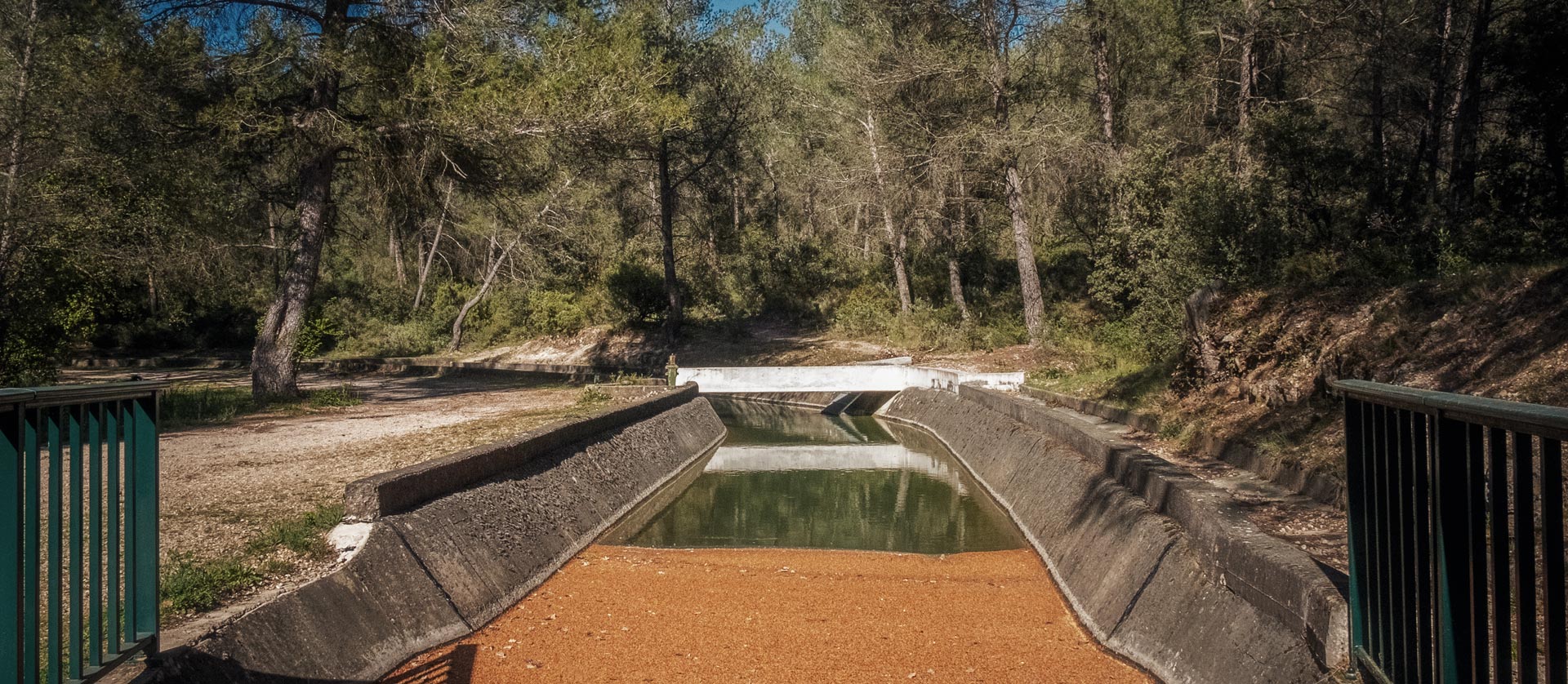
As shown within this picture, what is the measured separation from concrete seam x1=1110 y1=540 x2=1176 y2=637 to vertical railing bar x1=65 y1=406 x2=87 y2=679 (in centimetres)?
584

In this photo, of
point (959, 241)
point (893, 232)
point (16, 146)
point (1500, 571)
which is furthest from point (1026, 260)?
point (1500, 571)

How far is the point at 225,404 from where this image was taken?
725 inches

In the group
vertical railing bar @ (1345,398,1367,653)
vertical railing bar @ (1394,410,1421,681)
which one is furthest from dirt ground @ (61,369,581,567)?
vertical railing bar @ (1394,410,1421,681)

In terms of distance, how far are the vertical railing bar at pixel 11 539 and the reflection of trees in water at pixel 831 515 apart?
8.84m

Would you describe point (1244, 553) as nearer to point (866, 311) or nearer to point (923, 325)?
point (923, 325)

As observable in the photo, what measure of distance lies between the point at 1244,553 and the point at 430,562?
5.27 metres

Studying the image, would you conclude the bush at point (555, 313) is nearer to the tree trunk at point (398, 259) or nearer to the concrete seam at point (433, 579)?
the tree trunk at point (398, 259)

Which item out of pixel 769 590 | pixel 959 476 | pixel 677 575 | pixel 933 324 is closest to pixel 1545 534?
pixel 769 590

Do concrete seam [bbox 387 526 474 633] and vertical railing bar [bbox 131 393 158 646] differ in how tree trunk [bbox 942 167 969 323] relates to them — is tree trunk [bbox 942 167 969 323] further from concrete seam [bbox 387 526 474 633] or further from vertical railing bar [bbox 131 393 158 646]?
vertical railing bar [bbox 131 393 158 646]

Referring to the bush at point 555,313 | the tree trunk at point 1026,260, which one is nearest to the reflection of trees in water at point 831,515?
the tree trunk at point 1026,260

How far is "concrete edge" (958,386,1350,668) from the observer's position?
15.7ft

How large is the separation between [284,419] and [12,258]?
401 cm

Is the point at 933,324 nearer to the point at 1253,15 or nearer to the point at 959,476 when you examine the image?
the point at 1253,15

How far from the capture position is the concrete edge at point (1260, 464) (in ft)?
26.7
